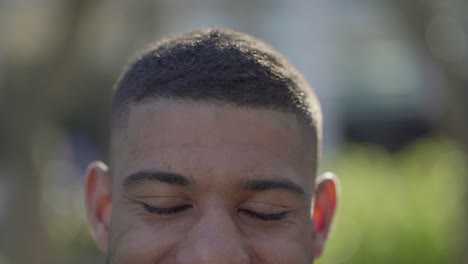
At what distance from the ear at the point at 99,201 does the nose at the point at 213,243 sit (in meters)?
0.41

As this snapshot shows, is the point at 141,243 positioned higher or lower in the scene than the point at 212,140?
lower

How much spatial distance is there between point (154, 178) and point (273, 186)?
1.13ft

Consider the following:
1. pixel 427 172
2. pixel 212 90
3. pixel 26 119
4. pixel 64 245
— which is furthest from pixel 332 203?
pixel 64 245

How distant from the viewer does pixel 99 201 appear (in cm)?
261

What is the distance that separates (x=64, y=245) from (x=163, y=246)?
8.29 m

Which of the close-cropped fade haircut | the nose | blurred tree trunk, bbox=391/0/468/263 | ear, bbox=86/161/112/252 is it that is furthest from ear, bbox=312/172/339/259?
blurred tree trunk, bbox=391/0/468/263

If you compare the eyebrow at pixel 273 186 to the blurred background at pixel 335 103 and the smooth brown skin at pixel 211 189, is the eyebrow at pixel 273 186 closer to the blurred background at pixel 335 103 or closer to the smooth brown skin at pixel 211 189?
the smooth brown skin at pixel 211 189

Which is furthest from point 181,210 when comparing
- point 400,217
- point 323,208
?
point 400,217

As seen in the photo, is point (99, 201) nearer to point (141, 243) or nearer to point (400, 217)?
point (141, 243)

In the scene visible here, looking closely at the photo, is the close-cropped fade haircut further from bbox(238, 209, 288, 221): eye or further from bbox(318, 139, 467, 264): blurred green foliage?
bbox(318, 139, 467, 264): blurred green foliage

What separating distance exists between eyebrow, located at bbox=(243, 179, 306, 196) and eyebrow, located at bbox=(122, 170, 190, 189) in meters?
0.18

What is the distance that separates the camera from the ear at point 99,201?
258 centimetres

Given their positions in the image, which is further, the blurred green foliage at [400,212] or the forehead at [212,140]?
the blurred green foliage at [400,212]

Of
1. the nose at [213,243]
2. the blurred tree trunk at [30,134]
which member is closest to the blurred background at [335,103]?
the blurred tree trunk at [30,134]
